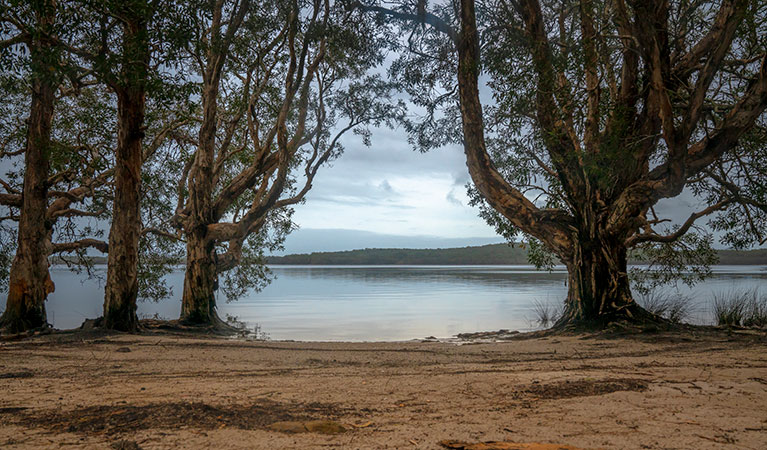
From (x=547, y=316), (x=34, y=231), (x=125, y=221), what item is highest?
(x=125, y=221)

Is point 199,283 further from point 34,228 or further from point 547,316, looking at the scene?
point 547,316

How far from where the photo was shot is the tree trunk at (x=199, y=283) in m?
11.9

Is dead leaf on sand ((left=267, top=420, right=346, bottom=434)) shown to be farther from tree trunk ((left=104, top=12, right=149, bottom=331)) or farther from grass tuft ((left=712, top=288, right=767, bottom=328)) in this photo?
grass tuft ((left=712, top=288, right=767, bottom=328))

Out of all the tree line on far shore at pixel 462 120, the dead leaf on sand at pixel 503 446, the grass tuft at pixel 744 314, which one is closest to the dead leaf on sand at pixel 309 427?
the dead leaf on sand at pixel 503 446

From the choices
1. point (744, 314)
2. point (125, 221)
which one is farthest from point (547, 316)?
point (125, 221)

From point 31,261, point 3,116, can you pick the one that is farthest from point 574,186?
point 3,116

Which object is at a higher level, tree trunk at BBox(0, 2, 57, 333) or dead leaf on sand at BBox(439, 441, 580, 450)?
tree trunk at BBox(0, 2, 57, 333)

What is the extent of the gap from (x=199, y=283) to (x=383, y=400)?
964 cm

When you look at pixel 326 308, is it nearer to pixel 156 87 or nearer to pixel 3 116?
pixel 3 116

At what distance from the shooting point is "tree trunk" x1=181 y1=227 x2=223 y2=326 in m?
11.9

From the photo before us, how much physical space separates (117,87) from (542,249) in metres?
10.7

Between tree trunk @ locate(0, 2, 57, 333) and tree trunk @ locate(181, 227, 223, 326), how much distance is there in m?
2.99

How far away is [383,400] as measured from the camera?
12.0ft

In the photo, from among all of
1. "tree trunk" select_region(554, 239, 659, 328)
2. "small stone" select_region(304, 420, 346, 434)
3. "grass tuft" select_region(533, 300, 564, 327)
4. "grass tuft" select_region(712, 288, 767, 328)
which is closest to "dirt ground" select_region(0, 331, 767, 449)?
"small stone" select_region(304, 420, 346, 434)
